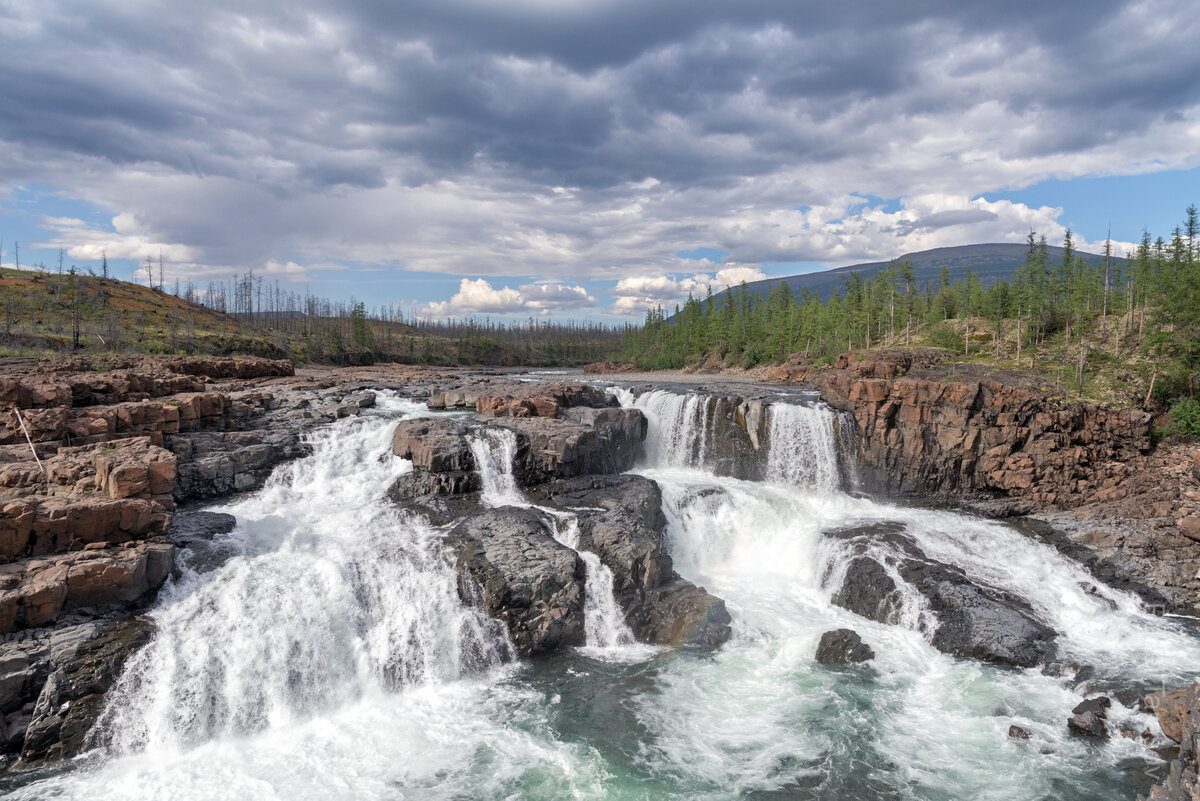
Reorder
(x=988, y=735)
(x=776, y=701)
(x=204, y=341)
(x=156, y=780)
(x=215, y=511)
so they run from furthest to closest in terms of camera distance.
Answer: (x=204, y=341), (x=215, y=511), (x=776, y=701), (x=988, y=735), (x=156, y=780)

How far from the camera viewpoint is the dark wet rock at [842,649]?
1733 cm

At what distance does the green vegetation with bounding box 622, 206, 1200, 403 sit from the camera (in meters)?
32.9

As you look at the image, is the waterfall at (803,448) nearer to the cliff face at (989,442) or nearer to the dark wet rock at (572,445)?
the cliff face at (989,442)

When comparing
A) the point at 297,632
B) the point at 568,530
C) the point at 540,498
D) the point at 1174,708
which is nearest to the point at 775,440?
the point at 540,498

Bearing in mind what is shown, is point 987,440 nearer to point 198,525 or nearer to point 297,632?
point 297,632

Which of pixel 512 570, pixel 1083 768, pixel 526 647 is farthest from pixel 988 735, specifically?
pixel 512 570

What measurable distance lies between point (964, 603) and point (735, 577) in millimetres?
7716

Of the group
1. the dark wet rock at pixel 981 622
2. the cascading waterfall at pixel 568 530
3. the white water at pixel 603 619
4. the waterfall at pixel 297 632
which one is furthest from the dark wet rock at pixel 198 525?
the dark wet rock at pixel 981 622

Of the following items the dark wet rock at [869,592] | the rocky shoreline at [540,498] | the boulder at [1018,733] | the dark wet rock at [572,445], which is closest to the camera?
the boulder at [1018,733]

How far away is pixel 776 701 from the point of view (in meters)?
15.4

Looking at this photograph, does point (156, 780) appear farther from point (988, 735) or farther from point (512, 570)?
point (988, 735)

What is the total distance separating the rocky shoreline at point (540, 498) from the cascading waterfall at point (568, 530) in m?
0.29

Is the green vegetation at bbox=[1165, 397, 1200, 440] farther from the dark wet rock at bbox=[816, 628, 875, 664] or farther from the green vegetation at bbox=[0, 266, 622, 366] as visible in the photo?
the green vegetation at bbox=[0, 266, 622, 366]

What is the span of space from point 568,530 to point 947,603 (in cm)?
1321
